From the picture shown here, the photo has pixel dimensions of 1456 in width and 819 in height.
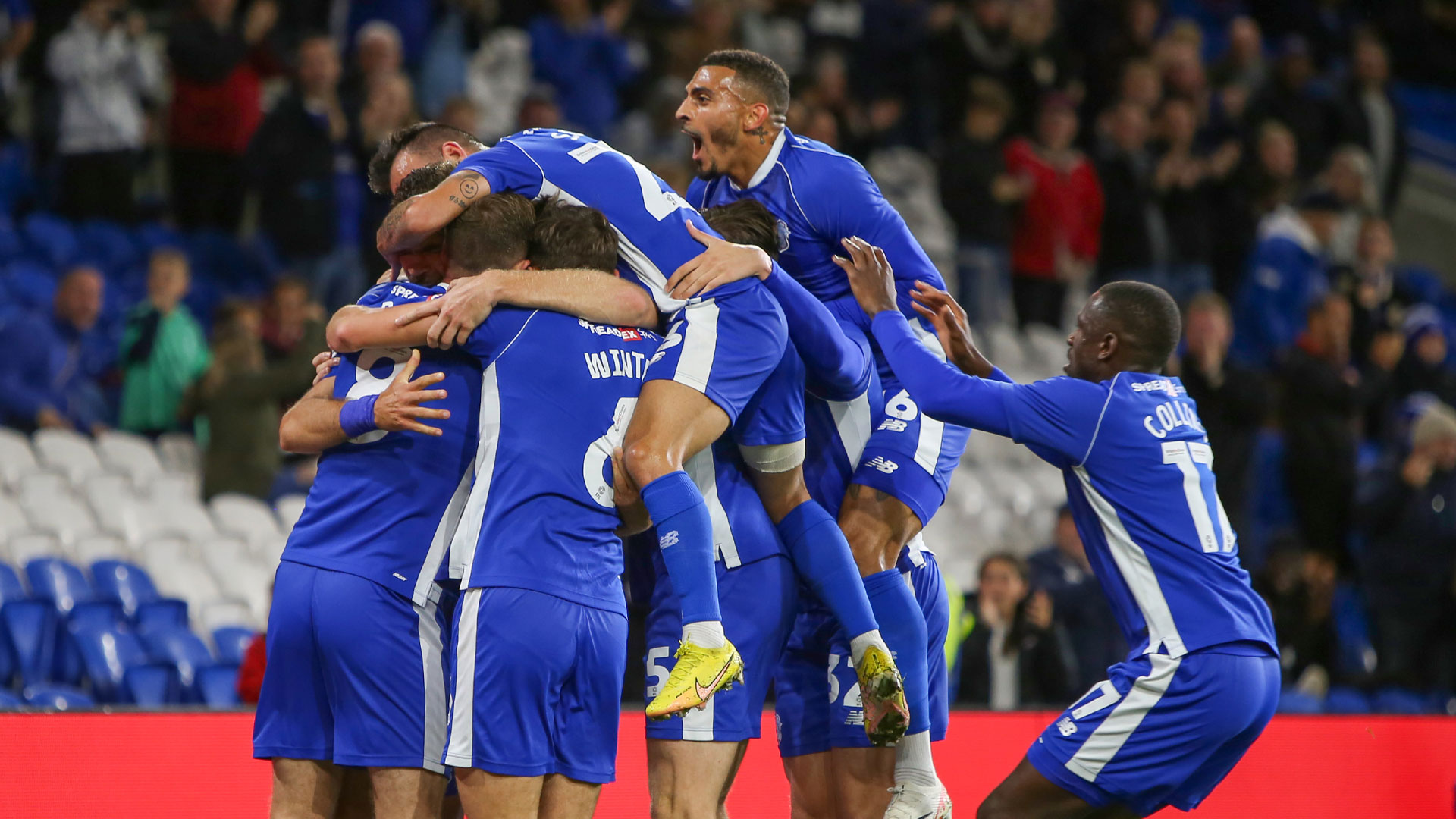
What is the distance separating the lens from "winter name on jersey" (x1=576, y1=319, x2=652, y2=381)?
183 inches

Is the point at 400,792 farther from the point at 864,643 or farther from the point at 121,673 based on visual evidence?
the point at 121,673

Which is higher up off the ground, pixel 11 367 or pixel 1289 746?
pixel 11 367

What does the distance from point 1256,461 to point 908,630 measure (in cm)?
754

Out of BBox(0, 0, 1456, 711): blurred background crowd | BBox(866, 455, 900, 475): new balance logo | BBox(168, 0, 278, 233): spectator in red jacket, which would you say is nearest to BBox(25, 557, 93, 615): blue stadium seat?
BBox(0, 0, 1456, 711): blurred background crowd


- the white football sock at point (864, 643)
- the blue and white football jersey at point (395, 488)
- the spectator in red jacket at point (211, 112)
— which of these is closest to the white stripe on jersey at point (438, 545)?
the blue and white football jersey at point (395, 488)

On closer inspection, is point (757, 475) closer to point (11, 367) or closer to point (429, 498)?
point (429, 498)

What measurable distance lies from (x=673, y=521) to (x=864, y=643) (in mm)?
833

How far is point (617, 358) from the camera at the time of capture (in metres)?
4.73

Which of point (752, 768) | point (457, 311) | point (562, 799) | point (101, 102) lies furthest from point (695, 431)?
point (101, 102)

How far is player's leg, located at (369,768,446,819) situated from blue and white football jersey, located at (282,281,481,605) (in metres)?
0.51

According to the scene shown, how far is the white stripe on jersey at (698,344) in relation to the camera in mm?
4691

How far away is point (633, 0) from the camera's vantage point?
14.5m

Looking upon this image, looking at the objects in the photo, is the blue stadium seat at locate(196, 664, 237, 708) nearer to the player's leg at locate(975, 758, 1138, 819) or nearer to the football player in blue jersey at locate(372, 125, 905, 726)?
the football player in blue jersey at locate(372, 125, 905, 726)

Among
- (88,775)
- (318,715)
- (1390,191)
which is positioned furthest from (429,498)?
(1390,191)
